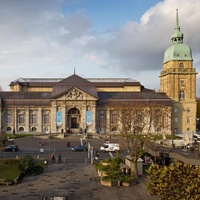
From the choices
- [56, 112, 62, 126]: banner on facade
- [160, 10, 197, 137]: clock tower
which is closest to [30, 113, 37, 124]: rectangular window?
[56, 112, 62, 126]: banner on facade

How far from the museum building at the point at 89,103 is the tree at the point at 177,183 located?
66.7 metres

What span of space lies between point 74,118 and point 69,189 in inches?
2464

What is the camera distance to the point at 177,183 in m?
17.7

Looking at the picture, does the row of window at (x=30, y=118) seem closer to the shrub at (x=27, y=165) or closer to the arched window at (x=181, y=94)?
the arched window at (x=181, y=94)

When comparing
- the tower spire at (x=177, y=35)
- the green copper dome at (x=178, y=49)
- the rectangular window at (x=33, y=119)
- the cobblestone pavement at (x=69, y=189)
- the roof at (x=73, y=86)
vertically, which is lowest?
the cobblestone pavement at (x=69, y=189)

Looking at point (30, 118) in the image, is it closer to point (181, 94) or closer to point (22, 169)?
point (181, 94)

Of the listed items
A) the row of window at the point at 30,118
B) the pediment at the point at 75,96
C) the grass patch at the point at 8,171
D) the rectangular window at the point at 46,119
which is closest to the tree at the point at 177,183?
the grass patch at the point at 8,171

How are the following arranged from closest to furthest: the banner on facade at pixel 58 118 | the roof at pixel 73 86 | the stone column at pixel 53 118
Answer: the stone column at pixel 53 118, the banner on facade at pixel 58 118, the roof at pixel 73 86

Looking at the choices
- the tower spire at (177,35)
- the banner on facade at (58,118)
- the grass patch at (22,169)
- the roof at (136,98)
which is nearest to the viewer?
the grass patch at (22,169)

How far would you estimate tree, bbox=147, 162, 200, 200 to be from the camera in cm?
1647

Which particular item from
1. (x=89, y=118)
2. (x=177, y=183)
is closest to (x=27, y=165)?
(x=177, y=183)

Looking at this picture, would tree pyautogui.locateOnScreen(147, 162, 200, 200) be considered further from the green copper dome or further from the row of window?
the green copper dome

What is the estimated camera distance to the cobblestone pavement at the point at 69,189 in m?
25.3

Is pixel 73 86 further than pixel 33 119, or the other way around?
pixel 33 119
